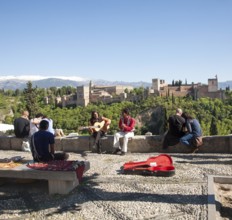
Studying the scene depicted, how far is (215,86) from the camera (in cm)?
16138

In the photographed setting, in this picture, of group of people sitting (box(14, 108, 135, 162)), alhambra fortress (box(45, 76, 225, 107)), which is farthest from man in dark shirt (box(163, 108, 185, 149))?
alhambra fortress (box(45, 76, 225, 107))

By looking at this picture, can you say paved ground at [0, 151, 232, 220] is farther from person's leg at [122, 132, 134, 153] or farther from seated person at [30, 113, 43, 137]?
seated person at [30, 113, 43, 137]

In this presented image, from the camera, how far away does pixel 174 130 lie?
396 inches

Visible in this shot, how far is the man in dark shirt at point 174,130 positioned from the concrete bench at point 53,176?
12.6 ft

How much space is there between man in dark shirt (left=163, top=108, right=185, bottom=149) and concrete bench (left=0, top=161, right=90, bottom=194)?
383 centimetres

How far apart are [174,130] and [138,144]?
5.90 feet

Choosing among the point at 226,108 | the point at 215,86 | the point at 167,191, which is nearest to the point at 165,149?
the point at 167,191

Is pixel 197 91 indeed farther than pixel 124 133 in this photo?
Yes

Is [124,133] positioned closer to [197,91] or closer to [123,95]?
[123,95]

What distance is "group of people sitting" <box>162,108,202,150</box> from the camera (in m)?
9.92

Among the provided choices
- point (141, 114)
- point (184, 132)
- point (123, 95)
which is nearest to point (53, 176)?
point (184, 132)

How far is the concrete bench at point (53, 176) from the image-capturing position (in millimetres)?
6676

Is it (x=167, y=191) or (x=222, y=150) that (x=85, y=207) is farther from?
(x=222, y=150)

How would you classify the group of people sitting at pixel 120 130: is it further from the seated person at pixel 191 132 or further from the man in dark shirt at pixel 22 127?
the man in dark shirt at pixel 22 127
